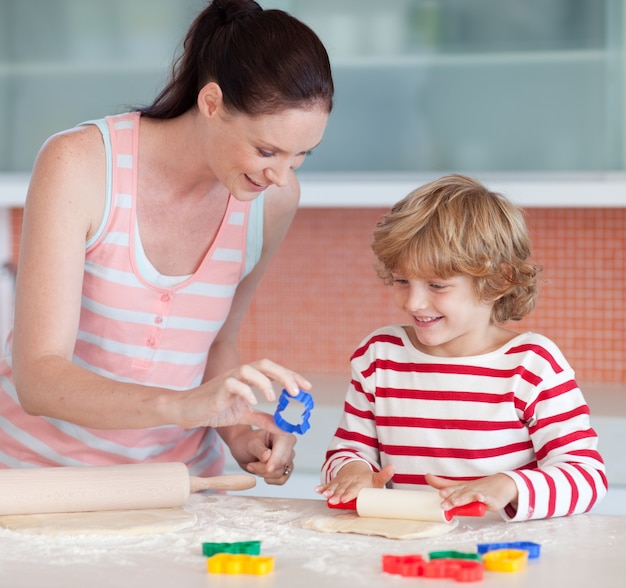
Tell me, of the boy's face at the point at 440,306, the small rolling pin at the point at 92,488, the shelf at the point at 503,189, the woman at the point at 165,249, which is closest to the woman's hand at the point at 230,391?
the woman at the point at 165,249

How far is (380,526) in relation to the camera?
3.66 feet

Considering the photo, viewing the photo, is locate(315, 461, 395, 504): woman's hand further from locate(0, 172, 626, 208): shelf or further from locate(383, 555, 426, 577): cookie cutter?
locate(0, 172, 626, 208): shelf

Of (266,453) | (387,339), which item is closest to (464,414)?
(387,339)

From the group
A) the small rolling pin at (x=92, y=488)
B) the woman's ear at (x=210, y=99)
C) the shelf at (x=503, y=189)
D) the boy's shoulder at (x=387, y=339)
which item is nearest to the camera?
the small rolling pin at (x=92, y=488)

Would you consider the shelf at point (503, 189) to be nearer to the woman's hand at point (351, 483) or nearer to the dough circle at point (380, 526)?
the woman's hand at point (351, 483)

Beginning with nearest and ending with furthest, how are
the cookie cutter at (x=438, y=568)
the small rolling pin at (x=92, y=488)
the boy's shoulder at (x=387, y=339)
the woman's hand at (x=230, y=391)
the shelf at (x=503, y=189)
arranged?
the cookie cutter at (x=438, y=568)
the woman's hand at (x=230, y=391)
the small rolling pin at (x=92, y=488)
the boy's shoulder at (x=387, y=339)
the shelf at (x=503, y=189)

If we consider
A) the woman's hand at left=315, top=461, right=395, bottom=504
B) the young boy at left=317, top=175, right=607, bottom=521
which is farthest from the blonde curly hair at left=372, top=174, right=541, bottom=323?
the woman's hand at left=315, top=461, right=395, bottom=504

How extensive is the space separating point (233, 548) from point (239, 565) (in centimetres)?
5

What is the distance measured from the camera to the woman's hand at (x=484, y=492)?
1122 millimetres

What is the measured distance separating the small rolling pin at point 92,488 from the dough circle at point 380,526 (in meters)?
0.17

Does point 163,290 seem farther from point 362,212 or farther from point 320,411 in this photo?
point 362,212

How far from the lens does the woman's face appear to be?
123 centimetres

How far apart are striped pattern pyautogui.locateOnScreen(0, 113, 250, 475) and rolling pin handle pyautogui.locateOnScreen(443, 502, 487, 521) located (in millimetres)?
434

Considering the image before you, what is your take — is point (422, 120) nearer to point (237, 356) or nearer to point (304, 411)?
point (237, 356)
